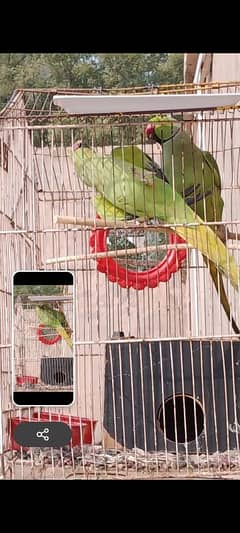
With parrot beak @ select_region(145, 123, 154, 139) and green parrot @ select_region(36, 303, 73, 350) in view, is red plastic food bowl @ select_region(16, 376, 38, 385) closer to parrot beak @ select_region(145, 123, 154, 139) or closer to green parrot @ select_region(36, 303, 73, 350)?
green parrot @ select_region(36, 303, 73, 350)

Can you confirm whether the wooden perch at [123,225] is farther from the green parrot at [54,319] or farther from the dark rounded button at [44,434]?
the dark rounded button at [44,434]

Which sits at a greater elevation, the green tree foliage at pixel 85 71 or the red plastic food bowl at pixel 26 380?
the green tree foliage at pixel 85 71

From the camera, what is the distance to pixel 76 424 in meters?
1.24

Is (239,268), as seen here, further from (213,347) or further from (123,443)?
(123,443)

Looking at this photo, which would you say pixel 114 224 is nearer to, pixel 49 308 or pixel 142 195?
pixel 142 195

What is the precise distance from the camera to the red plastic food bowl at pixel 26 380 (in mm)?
1136

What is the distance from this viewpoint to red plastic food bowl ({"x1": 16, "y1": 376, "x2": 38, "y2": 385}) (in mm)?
1136

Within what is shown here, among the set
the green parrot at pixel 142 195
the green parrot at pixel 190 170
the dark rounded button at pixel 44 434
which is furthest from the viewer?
the green parrot at pixel 190 170

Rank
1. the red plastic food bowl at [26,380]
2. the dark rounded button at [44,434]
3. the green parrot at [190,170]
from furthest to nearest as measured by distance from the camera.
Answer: the green parrot at [190,170] → the red plastic food bowl at [26,380] → the dark rounded button at [44,434]

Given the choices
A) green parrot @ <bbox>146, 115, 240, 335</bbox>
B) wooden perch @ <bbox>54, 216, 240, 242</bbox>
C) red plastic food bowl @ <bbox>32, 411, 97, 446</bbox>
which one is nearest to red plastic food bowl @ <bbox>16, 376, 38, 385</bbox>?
red plastic food bowl @ <bbox>32, 411, 97, 446</bbox>

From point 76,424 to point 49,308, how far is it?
0.66 ft

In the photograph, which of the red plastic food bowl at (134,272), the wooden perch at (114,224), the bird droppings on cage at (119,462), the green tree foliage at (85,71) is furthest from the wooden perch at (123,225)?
the bird droppings on cage at (119,462)

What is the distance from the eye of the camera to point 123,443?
4.07 ft

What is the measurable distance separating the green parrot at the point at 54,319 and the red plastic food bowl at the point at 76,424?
0.11 meters
